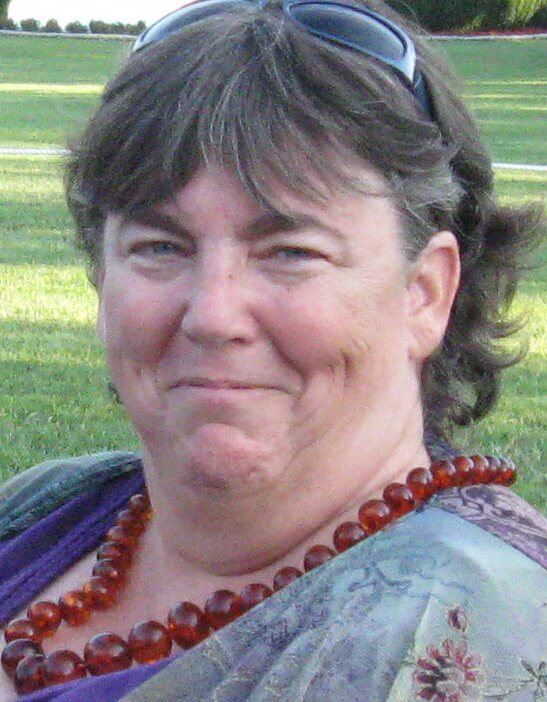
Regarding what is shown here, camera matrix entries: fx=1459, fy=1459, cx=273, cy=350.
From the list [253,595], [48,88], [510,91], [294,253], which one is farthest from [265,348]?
[510,91]

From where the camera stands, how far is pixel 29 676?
2.12 metres

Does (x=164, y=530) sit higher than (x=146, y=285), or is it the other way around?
(x=146, y=285)

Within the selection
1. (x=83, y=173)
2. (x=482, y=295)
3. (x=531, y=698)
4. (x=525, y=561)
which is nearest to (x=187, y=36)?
(x=83, y=173)

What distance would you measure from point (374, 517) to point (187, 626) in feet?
1.01

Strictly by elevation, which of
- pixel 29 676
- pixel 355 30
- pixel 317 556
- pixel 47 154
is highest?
pixel 355 30

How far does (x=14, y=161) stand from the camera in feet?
46.5

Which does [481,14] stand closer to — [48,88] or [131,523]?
[48,88]

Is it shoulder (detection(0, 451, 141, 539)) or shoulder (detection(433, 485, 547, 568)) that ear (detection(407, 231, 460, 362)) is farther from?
shoulder (detection(0, 451, 141, 539))

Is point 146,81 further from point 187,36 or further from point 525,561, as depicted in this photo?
point 525,561

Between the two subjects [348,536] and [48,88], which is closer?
[348,536]

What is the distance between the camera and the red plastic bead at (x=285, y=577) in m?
2.04

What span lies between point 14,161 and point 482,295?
12166 mm

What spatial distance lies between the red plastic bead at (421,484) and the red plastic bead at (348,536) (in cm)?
10

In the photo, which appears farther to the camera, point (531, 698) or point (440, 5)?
point (440, 5)
